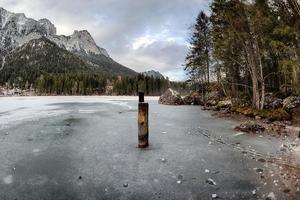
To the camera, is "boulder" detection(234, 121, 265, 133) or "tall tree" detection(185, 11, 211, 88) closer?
"boulder" detection(234, 121, 265, 133)

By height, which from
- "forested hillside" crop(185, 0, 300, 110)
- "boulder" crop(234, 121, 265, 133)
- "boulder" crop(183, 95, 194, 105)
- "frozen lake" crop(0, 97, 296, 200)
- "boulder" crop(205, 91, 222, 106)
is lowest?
"frozen lake" crop(0, 97, 296, 200)

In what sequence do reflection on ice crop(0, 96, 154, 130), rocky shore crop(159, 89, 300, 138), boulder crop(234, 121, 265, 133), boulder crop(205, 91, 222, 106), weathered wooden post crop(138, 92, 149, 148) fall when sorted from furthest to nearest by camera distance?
boulder crop(205, 91, 222, 106) < reflection on ice crop(0, 96, 154, 130) < rocky shore crop(159, 89, 300, 138) < boulder crop(234, 121, 265, 133) < weathered wooden post crop(138, 92, 149, 148)

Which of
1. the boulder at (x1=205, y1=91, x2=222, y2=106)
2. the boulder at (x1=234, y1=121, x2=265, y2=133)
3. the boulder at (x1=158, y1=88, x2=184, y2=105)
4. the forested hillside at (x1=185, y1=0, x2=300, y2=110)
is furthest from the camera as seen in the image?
the boulder at (x1=158, y1=88, x2=184, y2=105)

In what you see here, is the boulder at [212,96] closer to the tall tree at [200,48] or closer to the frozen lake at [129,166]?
the tall tree at [200,48]

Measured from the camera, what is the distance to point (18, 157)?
952cm

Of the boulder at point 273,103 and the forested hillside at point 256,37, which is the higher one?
the forested hillside at point 256,37

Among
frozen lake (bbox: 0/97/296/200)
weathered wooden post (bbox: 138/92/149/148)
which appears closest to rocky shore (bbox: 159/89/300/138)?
frozen lake (bbox: 0/97/296/200)

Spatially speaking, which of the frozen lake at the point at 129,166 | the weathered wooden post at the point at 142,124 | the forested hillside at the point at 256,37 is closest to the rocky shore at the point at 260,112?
the forested hillside at the point at 256,37

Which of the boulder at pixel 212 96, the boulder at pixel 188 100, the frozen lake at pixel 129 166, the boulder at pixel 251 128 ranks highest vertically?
the boulder at pixel 212 96

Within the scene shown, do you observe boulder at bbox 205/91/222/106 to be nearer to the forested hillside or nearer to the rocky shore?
the rocky shore

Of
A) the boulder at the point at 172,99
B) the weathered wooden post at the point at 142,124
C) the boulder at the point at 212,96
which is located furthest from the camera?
the boulder at the point at 172,99

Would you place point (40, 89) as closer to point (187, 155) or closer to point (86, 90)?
point (86, 90)

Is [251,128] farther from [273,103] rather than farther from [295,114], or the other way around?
[273,103]

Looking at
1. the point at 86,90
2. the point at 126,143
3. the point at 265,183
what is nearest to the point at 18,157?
the point at 126,143
